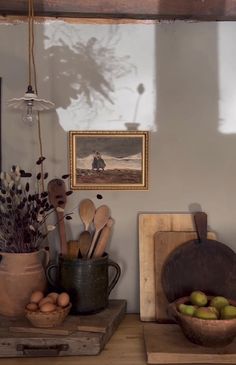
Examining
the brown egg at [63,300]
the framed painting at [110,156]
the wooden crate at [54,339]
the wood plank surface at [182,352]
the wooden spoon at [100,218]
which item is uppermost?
the framed painting at [110,156]

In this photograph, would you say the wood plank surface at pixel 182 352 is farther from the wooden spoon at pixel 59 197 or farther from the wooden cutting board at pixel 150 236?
the wooden spoon at pixel 59 197

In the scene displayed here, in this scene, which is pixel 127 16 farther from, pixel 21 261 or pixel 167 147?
pixel 21 261

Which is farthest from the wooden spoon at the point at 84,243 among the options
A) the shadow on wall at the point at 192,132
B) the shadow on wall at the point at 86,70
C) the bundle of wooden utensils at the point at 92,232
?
the shadow on wall at the point at 86,70

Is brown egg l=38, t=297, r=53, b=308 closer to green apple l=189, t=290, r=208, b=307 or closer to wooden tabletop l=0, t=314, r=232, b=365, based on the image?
wooden tabletop l=0, t=314, r=232, b=365

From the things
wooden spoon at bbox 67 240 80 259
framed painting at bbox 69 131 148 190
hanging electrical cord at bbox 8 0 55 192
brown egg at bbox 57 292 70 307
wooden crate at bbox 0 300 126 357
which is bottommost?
wooden crate at bbox 0 300 126 357

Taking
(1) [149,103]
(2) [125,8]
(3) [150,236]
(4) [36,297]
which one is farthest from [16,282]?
(2) [125,8]

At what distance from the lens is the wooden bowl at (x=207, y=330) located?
1.05 m

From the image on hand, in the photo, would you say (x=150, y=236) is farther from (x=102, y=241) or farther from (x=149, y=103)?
(x=149, y=103)

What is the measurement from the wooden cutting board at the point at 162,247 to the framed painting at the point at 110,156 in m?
0.19

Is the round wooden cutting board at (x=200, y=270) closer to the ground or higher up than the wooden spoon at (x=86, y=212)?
closer to the ground

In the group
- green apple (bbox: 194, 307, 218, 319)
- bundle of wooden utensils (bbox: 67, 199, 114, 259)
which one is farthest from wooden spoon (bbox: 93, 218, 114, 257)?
green apple (bbox: 194, 307, 218, 319)

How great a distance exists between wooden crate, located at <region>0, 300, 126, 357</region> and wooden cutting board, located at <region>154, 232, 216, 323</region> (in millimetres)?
237

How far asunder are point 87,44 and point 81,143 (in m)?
0.32

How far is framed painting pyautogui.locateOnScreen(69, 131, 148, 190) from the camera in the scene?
1374 millimetres
